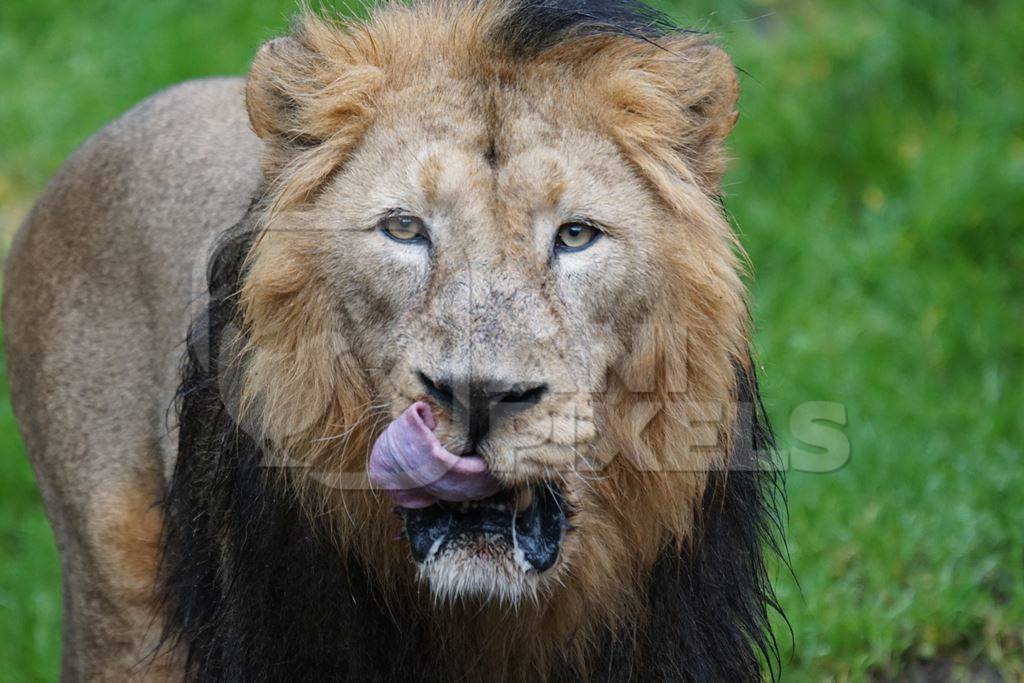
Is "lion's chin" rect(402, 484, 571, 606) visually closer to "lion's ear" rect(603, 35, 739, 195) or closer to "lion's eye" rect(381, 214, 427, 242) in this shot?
"lion's eye" rect(381, 214, 427, 242)

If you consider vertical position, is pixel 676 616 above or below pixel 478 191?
below

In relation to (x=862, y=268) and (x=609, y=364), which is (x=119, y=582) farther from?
(x=862, y=268)

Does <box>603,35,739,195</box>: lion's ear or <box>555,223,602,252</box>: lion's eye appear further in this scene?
<box>603,35,739,195</box>: lion's ear

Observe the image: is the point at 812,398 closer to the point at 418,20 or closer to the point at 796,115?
the point at 796,115

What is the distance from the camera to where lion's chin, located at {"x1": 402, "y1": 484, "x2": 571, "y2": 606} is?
244cm

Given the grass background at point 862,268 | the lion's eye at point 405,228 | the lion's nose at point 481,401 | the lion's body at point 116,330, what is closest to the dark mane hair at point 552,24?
the lion's eye at point 405,228

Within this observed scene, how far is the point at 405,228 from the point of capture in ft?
8.47

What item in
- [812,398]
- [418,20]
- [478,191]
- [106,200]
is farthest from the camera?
[812,398]

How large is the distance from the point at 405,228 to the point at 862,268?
3.49 meters

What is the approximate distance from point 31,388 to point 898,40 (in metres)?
4.17

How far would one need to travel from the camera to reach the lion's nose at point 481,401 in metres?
2.34

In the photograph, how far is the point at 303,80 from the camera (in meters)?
2.81

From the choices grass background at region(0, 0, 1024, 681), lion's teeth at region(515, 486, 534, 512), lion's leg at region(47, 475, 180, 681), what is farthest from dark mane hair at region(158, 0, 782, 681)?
grass background at region(0, 0, 1024, 681)

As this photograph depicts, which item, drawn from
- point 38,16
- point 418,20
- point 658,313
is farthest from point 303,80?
point 38,16
